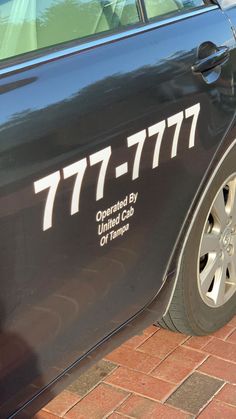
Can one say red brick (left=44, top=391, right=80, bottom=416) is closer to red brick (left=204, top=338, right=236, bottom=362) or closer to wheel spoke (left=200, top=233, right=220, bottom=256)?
red brick (left=204, top=338, right=236, bottom=362)

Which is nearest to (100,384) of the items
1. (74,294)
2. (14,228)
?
(74,294)

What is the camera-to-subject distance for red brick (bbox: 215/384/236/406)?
2473 mm

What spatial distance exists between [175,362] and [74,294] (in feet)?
3.30

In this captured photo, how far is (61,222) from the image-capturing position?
68.3 inches

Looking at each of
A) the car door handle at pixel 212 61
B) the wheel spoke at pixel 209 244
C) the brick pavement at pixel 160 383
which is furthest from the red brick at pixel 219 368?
the car door handle at pixel 212 61

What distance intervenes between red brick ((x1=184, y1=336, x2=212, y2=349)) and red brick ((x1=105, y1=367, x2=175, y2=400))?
0.96 ft

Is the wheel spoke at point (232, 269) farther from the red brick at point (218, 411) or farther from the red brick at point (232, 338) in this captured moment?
the red brick at point (218, 411)

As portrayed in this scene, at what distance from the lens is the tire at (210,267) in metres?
2.50

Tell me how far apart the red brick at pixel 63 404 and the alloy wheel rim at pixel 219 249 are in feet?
2.19

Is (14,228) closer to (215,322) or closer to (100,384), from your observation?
(100,384)

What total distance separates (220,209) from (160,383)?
744mm

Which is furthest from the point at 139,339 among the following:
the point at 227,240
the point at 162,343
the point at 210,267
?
the point at 227,240

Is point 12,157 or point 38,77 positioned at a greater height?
point 38,77

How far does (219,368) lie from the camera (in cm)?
267
